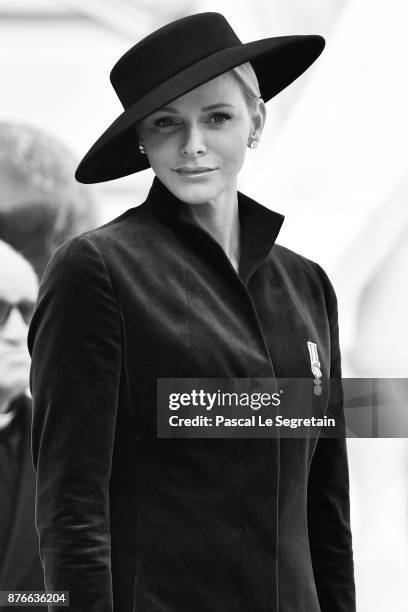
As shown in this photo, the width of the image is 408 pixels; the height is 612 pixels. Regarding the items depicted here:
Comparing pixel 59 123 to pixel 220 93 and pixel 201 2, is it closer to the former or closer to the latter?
pixel 201 2

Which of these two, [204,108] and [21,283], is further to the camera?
[21,283]

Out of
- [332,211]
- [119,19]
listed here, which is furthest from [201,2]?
[332,211]

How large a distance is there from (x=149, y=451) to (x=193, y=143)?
374 mm

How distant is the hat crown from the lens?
123 centimetres

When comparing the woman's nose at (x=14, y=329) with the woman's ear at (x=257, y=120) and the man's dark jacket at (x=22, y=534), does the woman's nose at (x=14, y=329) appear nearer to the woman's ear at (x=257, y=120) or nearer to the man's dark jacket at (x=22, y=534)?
the man's dark jacket at (x=22, y=534)

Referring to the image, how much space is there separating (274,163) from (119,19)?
0.56 meters

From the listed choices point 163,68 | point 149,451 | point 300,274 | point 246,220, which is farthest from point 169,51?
point 149,451

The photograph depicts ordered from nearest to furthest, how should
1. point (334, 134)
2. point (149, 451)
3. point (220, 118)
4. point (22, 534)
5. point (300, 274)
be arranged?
point (149, 451) < point (220, 118) < point (300, 274) < point (22, 534) < point (334, 134)

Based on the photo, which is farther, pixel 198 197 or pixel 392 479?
pixel 392 479

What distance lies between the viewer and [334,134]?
262cm

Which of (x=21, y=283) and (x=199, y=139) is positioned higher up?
(x=21, y=283)

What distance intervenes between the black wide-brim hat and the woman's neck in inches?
5.3

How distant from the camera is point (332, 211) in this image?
8.57 ft

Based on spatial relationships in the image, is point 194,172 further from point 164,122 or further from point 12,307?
point 12,307
